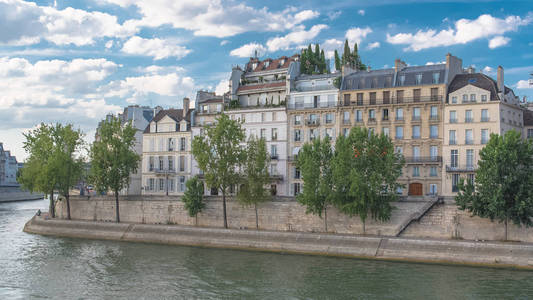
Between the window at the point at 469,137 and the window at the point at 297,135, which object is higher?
the window at the point at 297,135

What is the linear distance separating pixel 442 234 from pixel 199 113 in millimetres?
33716

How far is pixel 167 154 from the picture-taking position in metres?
67.8

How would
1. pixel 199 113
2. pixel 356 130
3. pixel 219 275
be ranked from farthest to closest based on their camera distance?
pixel 199 113, pixel 356 130, pixel 219 275

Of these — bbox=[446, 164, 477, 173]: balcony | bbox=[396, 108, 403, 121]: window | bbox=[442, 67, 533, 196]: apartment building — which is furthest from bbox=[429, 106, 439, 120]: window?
bbox=[446, 164, 477, 173]: balcony

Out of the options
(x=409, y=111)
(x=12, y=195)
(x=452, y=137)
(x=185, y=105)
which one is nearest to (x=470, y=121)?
(x=452, y=137)

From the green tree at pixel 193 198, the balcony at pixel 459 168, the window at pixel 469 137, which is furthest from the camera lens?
the green tree at pixel 193 198

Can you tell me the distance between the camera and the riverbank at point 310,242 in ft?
121

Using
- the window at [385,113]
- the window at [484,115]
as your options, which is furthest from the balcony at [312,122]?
the window at [484,115]

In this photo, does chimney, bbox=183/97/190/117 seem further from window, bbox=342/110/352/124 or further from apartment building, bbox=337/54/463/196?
window, bbox=342/110/352/124

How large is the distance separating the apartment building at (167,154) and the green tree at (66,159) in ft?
32.8

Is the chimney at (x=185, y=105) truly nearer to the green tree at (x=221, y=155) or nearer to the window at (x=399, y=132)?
the green tree at (x=221, y=155)

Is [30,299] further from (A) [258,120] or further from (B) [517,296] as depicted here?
(A) [258,120]

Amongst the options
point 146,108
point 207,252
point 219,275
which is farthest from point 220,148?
point 146,108

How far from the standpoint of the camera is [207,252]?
145 feet
